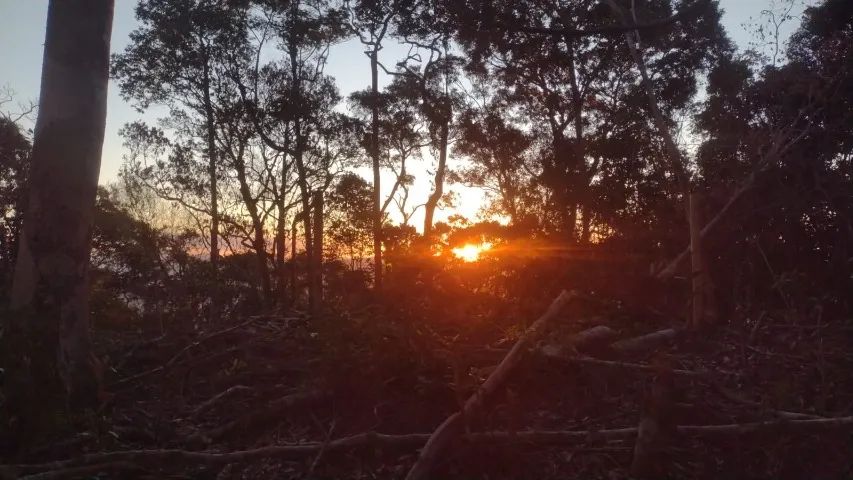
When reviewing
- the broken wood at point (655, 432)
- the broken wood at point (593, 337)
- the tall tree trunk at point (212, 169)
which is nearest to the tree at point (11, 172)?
the tall tree trunk at point (212, 169)

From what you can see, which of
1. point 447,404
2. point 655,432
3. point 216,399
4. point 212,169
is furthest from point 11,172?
point 655,432

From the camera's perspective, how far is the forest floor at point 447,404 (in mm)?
3844

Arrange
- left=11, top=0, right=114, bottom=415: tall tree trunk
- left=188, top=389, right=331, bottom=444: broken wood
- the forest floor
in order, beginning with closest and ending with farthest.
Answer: the forest floor → left=188, top=389, right=331, bottom=444: broken wood → left=11, top=0, right=114, bottom=415: tall tree trunk

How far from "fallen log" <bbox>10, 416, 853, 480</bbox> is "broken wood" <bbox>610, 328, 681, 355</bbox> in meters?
1.89

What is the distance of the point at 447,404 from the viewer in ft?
15.3

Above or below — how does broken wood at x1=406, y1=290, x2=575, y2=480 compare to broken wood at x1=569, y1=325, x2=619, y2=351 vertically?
below

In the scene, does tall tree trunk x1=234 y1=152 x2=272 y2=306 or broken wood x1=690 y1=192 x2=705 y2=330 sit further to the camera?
tall tree trunk x1=234 y1=152 x2=272 y2=306

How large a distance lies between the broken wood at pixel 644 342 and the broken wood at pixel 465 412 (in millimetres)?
1004

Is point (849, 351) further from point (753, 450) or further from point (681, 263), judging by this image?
point (681, 263)

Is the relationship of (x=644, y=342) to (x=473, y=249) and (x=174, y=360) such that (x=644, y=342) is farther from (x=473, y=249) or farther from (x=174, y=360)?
(x=473, y=249)

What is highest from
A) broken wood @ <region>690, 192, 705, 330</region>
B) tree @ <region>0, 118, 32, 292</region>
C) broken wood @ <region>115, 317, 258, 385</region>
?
tree @ <region>0, 118, 32, 292</region>

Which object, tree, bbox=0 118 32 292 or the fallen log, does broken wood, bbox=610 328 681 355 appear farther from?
tree, bbox=0 118 32 292

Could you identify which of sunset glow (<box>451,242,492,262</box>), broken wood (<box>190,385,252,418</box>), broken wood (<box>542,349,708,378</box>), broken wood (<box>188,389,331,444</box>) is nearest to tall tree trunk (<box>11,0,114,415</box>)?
broken wood (<box>190,385,252,418</box>)

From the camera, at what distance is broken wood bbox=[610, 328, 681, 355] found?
6.01m
